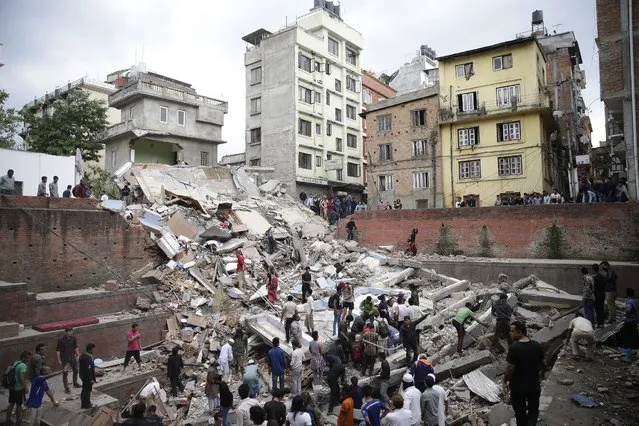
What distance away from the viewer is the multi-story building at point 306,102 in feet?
113

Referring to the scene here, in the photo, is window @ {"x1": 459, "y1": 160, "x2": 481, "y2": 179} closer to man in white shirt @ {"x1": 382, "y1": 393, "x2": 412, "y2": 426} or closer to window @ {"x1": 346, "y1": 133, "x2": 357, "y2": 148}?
window @ {"x1": 346, "y1": 133, "x2": 357, "y2": 148}

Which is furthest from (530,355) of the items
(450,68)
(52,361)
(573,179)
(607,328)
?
(573,179)

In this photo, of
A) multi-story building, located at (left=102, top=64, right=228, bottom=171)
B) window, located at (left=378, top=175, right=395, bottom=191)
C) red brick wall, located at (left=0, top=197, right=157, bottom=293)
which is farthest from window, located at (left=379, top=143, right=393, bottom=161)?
red brick wall, located at (left=0, top=197, right=157, bottom=293)

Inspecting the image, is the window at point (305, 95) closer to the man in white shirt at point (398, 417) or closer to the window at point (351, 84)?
the window at point (351, 84)

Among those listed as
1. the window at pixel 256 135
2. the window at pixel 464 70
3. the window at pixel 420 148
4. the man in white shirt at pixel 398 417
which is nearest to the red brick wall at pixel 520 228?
the window at pixel 420 148

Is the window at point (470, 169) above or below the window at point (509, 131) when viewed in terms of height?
below

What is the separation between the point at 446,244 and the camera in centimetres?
2192

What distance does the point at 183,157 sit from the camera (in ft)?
108

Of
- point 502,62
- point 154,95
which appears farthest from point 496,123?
point 154,95

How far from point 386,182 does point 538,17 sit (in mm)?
20530

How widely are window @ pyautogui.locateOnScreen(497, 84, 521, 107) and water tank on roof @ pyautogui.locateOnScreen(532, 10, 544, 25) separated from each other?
1353 centimetres

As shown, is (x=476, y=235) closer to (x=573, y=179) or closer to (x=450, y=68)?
(x=450, y=68)

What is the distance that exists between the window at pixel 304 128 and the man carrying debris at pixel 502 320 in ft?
87.6

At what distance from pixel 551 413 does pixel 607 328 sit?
5.10 meters
